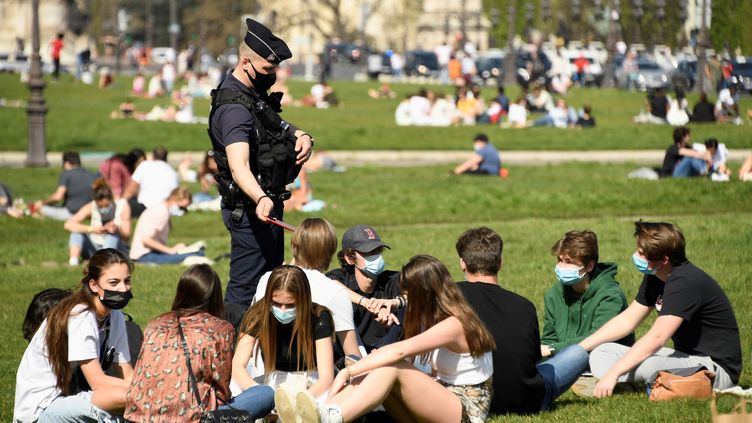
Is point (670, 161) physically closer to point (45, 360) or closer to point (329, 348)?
point (329, 348)

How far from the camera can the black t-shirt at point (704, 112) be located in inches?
1137

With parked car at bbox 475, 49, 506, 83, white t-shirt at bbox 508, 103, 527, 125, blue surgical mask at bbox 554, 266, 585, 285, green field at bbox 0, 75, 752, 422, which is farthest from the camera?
parked car at bbox 475, 49, 506, 83

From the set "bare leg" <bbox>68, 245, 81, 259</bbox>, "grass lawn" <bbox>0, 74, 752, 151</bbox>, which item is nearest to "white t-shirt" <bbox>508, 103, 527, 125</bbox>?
"grass lawn" <bbox>0, 74, 752, 151</bbox>

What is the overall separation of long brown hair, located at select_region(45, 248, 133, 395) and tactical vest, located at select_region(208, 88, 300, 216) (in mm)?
1041

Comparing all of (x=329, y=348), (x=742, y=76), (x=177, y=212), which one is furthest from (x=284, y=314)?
(x=742, y=76)

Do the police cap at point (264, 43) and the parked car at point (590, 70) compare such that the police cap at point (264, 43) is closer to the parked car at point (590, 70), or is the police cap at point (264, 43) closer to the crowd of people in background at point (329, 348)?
the crowd of people in background at point (329, 348)

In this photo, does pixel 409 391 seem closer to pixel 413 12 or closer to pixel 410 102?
pixel 410 102

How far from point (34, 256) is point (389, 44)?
7980 centimetres

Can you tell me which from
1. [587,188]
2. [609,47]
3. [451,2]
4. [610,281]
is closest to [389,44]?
[451,2]

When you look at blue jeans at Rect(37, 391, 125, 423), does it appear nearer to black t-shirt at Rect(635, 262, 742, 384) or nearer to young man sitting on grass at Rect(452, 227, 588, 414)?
young man sitting on grass at Rect(452, 227, 588, 414)

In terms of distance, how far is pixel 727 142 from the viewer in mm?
25641

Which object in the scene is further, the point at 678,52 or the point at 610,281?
the point at 678,52

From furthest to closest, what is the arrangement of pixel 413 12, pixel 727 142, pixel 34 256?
pixel 413 12 < pixel 727 142 < pixel 34 256

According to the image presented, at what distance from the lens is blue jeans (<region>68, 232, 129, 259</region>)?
47.9 ft
